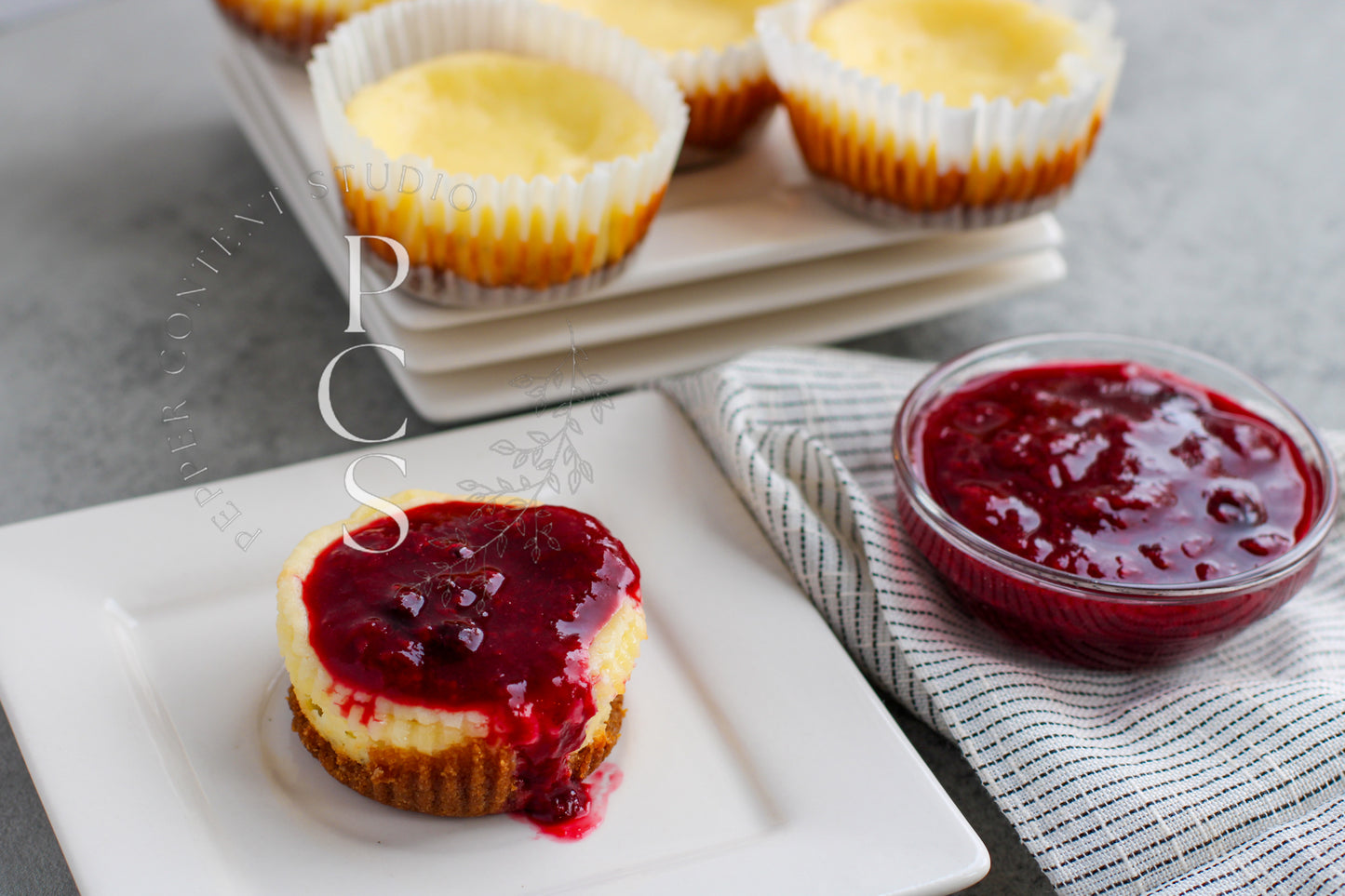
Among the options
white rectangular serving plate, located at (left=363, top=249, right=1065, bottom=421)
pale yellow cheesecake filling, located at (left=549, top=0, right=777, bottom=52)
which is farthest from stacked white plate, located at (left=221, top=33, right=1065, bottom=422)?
pale yellow cheesecake filling, located at (left=549, top=0, right=777, bottom=52)

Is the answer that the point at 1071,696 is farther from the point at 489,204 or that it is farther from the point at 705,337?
the point at 489,204

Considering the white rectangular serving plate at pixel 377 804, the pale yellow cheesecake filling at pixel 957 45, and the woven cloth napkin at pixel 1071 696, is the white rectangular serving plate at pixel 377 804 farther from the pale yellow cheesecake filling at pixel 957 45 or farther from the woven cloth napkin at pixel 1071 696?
the pale yellow cheesecake filling at pixel 957 45

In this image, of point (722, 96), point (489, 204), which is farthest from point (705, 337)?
point (489, 204)

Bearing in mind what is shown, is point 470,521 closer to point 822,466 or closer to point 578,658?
point 578,658

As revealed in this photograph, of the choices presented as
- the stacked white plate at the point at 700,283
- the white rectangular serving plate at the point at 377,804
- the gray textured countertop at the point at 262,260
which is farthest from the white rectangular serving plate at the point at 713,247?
the white rectangular serving plate at the point at 377,804

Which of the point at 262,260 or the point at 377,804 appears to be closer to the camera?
the point at 377,804

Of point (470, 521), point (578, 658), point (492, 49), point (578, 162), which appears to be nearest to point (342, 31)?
point (492, 49)

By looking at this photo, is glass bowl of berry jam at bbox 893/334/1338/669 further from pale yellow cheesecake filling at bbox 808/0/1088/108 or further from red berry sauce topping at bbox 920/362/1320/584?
pale yellow cheesecake filling at bbox 808/0/1088/108

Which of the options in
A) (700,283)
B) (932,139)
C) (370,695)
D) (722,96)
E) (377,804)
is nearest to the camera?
(370,695)
